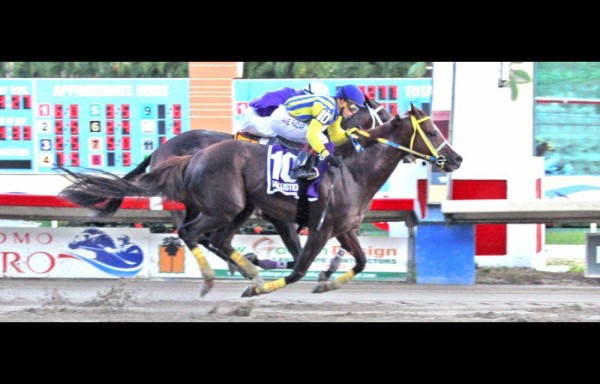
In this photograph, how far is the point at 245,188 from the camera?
8242 millimetres

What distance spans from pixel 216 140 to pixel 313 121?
1859 mm

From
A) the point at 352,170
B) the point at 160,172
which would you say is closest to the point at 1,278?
the point at 160,172

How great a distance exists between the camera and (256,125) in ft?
30.2

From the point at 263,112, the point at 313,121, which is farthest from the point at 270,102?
the point at 313,121

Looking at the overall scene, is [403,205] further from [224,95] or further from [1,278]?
[1,278]

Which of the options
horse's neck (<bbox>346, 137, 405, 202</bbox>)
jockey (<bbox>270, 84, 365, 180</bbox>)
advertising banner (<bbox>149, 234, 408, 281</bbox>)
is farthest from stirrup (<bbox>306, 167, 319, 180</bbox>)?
advertising banner (<bbox>149, 234, 408, 281</bbox>)

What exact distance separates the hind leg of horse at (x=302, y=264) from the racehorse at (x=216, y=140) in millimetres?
555

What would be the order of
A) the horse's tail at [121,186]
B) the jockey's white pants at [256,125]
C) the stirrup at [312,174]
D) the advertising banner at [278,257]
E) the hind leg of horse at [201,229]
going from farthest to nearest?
the advertising banner at [278,257] → the jockey's white pants at [256,125] → the horse's tail at [121,186] → the hind leg of horse at [201,229] → the stirrup at [312,174]

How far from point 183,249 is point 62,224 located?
2.55 m

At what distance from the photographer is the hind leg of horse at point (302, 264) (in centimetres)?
Answer: 795

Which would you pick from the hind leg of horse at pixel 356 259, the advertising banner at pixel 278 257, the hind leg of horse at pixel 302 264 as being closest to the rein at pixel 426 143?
the hind leg of horse at pixel 356 259

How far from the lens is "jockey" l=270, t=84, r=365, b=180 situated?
318 inches

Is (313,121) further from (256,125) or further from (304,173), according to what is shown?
(256,125)

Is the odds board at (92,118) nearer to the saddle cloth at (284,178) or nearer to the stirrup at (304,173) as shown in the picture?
the saddle cloth at (284,178)
